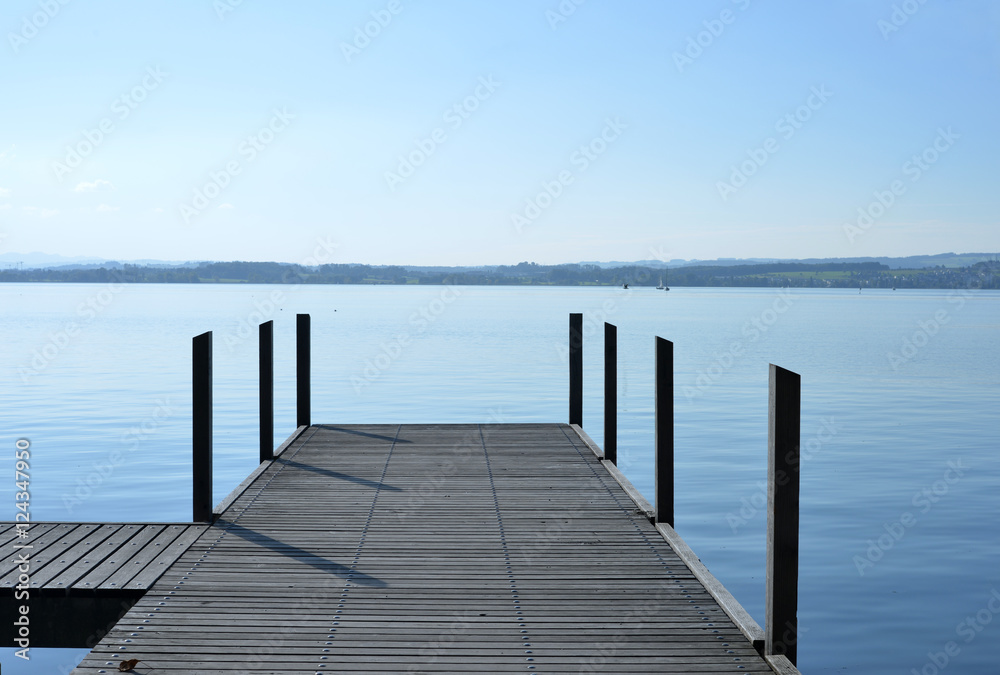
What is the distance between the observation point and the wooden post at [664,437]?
6496mm

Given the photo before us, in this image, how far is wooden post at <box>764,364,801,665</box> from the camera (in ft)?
13.5

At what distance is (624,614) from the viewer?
4711 mm

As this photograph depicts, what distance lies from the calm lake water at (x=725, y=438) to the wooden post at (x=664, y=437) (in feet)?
5.23

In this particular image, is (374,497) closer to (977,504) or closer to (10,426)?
(977,504)

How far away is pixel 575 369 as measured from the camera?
1104cm

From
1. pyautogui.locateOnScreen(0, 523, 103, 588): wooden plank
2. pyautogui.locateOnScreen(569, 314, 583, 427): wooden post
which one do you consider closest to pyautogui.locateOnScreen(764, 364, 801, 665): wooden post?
pyautogui.locateOnScreen(0, 523, 103, 588): wooden plank

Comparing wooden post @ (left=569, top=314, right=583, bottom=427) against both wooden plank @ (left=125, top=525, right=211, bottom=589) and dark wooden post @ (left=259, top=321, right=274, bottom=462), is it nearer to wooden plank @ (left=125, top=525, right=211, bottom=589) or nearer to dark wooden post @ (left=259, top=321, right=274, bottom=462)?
dark wooden post @ (left=259, top=321, right=274, bottom=462)

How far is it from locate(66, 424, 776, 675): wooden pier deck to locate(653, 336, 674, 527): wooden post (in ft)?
0.60

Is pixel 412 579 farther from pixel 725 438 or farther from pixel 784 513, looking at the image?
pixel 725 438

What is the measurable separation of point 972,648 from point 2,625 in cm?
682

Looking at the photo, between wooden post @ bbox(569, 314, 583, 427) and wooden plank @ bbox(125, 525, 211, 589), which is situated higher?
wooden post @ bbox(569, 314, 583, 427)

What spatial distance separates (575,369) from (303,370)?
10.7ft

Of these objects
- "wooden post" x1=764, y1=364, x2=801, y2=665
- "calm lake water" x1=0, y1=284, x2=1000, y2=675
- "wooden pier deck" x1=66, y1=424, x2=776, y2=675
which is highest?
"wooden post" x1=764, y1=364, x2=801, y2=665

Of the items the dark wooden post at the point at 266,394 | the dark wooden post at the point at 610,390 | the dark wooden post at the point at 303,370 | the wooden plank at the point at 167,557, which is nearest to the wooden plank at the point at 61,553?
the wooden plank at the point at 167,557
